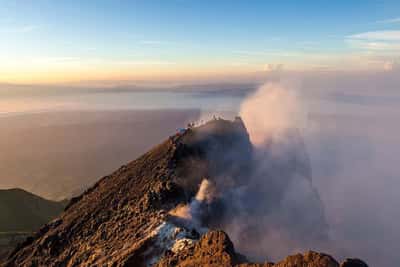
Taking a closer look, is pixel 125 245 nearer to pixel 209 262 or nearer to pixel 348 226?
pixel 209 262

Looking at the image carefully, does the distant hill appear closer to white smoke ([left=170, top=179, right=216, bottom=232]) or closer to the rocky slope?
the rocky slope

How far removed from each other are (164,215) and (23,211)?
82608 mm

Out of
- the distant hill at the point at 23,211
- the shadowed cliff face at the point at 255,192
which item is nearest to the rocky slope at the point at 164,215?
the shadowed cliff face at the point at 255,192

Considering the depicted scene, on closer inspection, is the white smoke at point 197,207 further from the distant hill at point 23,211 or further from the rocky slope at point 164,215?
the distant hill at point 23,211

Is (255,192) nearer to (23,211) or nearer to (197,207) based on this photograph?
(197,207)

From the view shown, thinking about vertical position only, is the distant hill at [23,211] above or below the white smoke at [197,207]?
below

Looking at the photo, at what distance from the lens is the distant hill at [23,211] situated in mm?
94000

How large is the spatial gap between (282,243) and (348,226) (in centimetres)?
9274

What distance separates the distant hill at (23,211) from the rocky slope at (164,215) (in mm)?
55159

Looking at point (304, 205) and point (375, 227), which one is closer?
point (304, 205)

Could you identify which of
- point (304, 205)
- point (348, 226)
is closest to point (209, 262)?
point (304, 205)

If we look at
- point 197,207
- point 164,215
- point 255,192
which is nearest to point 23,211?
point 255,192

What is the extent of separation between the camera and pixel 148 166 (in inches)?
1708

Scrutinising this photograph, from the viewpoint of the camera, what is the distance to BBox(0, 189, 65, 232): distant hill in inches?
3701
